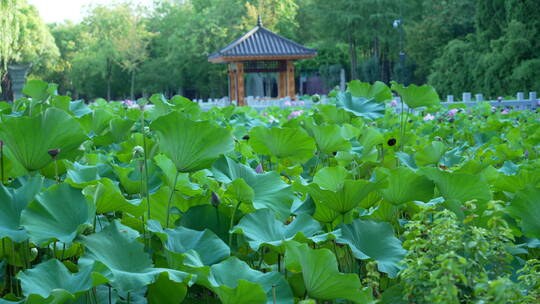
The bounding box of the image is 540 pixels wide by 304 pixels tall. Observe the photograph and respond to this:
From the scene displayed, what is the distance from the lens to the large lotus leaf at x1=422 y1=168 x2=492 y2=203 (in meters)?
1.15

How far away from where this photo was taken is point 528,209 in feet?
3.49

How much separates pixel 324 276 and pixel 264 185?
35cm

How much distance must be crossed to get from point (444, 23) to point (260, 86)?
10.3 m

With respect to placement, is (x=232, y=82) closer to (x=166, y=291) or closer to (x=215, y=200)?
(x=215, y=200)

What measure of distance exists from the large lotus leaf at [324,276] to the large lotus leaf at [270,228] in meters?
0.13

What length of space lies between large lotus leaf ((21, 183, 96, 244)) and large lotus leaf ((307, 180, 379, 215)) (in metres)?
0.36

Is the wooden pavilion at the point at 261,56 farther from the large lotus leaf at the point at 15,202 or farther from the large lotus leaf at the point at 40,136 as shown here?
the large lotus leaf at the point at 15,202

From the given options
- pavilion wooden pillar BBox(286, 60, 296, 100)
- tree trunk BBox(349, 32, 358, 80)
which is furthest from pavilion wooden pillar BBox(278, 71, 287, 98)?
tree trunk BBox(349, 32, 358, 80)

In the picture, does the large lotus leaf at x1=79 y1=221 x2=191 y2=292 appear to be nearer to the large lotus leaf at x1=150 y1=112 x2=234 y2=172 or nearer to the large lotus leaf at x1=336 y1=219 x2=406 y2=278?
the large lotus leaf at x1=150 y1=112 x2=234 y2=172

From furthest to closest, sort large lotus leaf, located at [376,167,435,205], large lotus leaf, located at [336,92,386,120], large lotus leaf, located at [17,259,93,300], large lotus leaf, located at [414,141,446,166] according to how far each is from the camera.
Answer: large lotus leaf, located at [336,92,386,120] → large lotus leaf, located at [414,141,446,166] → large lotus leaf, located at [376,167,435,205] → large lotus leaf, located at [17,259,93,300]

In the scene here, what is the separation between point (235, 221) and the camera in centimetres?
112

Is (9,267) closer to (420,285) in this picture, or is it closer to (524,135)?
(420,285)

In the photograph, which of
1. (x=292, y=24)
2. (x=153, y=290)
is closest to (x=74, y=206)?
(x=153, y=290)

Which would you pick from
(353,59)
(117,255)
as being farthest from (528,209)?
(353,59)
